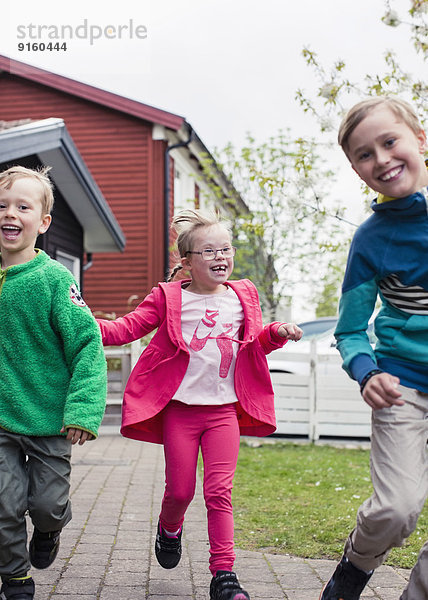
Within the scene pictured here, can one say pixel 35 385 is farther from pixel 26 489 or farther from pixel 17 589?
pixel 17 589

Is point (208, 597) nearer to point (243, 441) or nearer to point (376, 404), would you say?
point (376, 404)

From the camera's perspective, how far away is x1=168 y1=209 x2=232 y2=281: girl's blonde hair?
380 cm

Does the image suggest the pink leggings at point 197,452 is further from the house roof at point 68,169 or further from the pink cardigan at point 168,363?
the house roof at point 68,169

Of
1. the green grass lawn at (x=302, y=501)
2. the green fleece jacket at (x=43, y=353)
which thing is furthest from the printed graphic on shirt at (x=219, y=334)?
the green grass lawn at (x=302, y=501)

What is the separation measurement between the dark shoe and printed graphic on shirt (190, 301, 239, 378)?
1059 mm

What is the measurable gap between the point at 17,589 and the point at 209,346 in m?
1.36

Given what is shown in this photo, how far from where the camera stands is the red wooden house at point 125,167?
18.2 m

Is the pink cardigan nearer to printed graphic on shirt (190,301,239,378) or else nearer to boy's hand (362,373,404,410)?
printed graphic on shirt (190,301,239,378)

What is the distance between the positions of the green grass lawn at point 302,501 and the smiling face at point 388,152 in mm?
2380

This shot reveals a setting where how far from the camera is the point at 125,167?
1853 centimetres

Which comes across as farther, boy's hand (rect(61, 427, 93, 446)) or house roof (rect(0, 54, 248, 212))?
house roof (rect(0, 54, 248, 212))

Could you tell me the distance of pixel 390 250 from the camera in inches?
107

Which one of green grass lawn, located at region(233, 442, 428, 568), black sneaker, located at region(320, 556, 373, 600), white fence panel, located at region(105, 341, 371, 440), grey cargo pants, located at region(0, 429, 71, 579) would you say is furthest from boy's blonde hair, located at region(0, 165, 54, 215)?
white fence panel, located at region(105, 341, 371, 440)

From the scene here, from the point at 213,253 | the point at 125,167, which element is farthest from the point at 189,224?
the point at 125,167
